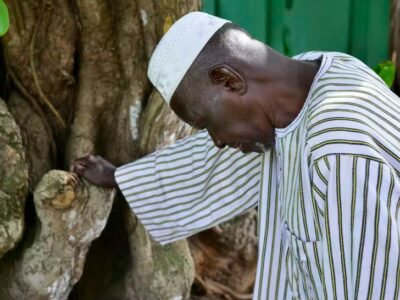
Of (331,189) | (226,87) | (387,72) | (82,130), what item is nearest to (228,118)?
(226,87)

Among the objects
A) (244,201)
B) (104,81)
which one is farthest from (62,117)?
(244,201)

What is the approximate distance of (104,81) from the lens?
2.14 m

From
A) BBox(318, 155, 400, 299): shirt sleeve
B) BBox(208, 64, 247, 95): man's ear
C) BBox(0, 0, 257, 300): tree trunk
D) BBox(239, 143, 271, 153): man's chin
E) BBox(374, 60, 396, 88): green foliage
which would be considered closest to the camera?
BBox(318, 155, 400, 299): shirt sleeve

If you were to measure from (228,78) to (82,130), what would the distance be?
2.61 ft

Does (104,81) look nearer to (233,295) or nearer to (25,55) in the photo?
(25,55)

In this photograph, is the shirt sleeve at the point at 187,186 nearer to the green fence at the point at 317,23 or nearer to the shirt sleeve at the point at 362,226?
the shirt sleeve at the point at 362,226

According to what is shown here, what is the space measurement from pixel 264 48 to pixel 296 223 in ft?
1.19

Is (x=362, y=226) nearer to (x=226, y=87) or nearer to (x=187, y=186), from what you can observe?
(x=226, y=87)

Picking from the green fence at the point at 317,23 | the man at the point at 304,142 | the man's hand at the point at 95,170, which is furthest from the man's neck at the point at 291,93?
the green fence at the point at 317,23

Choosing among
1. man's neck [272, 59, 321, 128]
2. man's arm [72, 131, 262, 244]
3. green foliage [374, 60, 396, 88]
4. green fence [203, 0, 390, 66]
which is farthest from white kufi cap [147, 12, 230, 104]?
green foliage [374, 60, 396, 88]

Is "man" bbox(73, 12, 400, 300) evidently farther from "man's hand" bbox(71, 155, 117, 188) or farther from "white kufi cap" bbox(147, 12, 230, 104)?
"man's hand" bbox(71, 155, 117, 188)

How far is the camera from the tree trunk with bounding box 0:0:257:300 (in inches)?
76.2

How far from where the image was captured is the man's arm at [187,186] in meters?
1.94

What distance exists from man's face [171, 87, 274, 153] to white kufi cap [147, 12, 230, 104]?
5 centimetres
